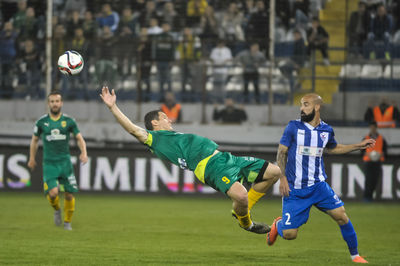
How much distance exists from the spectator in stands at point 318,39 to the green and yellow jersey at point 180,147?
1140cm

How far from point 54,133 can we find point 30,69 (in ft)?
24.2

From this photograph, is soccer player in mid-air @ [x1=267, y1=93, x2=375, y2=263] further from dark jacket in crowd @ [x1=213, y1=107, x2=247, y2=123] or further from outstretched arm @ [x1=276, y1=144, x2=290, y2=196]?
dark jacket in crowd @ [x1=213, y1=107, x2=247, y2=123]

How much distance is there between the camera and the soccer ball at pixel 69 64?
938cm

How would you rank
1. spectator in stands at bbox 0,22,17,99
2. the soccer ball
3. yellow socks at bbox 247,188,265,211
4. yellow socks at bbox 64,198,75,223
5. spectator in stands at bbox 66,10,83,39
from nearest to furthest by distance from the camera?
yellow socks at bbox 247,188,265,211 < the soccer ball < yellow socks at bbox 64,198,75,223 < spectator in stands at bbox 0,22,17,99 < spectator in stands at bbox 66,10,83,39

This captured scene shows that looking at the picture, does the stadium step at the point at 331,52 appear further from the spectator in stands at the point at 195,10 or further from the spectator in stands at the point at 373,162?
the spectator in stands at the point at 195,10

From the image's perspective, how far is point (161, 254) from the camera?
29.4 ft

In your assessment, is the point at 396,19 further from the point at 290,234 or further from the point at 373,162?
the point at 290,234

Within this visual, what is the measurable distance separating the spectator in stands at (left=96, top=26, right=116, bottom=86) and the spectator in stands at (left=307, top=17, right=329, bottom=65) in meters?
5.18

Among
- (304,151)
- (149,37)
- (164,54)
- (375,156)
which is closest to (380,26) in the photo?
(375,156)

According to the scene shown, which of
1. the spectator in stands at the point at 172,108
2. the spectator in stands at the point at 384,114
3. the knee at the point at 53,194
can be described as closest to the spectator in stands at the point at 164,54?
the spectator in stands at the point at 172,108

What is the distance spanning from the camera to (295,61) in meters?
18.9

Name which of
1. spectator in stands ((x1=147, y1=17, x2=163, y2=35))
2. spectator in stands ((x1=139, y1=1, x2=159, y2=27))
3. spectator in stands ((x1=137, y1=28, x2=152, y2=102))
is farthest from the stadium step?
spectator in stands ((x1=139, y1=1, x2=159, y2=27))

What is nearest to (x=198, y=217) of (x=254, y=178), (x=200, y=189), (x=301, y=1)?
(x=200, y=189)

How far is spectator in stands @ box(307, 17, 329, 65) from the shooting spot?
19.1 meters
